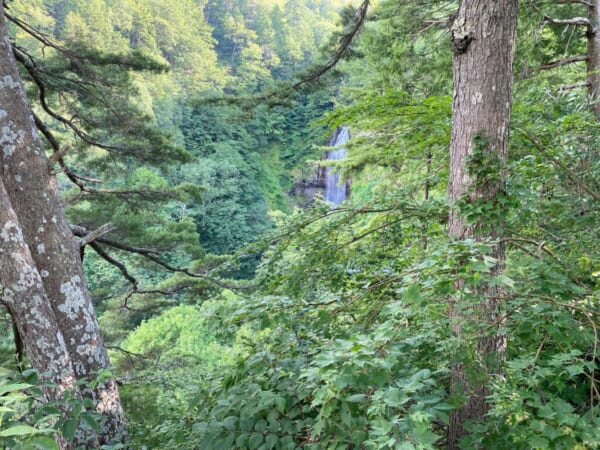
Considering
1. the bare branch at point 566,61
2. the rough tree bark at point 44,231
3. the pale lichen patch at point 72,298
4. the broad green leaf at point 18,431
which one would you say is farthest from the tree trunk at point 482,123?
the bare branch at point 566,61

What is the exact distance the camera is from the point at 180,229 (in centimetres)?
619

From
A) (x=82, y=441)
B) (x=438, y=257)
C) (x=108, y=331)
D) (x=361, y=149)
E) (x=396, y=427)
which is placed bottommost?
(x=108, y=331)

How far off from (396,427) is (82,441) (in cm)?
223

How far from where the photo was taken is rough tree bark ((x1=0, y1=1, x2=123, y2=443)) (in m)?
2.56

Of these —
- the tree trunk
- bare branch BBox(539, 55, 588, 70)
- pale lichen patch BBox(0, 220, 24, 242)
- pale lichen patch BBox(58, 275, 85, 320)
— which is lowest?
pale lichen patch BBox(58, 275, 85, 320)

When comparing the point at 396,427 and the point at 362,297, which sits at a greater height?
the point at 362,297

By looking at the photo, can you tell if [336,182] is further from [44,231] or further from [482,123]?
[482,123]

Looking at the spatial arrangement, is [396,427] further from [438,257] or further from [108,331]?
[108,331]

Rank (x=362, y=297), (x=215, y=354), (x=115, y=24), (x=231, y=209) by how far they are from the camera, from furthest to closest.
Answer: (x=115, y=24) < (x=231, y=209) < (x=215, y=354) < (x=362, y=297)

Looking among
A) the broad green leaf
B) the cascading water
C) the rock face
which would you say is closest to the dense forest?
the broad green leaf

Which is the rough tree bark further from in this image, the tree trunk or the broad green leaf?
the tree trunk

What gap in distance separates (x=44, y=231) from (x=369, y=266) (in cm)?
216

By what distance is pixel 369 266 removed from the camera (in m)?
2.49

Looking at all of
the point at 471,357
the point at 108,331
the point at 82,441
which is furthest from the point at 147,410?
the point at 108,331
